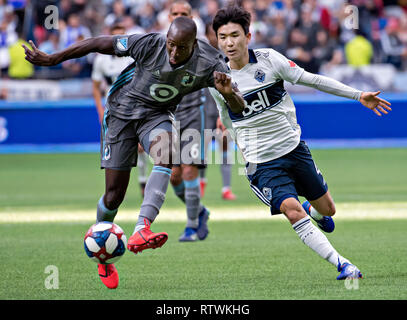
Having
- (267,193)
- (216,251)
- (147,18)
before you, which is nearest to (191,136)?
(216,251)

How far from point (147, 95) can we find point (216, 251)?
7.35ft

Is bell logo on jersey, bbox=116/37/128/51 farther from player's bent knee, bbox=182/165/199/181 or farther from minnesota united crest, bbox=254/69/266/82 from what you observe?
player's bent knee, bbox=182/165/199/181

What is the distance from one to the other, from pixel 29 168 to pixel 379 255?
11968 mm

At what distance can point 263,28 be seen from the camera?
74.9 ft

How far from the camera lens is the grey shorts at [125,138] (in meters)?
6.95

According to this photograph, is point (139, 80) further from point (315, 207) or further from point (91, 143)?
point (91, 143)

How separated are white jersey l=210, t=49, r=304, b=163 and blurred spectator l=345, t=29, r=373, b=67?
15.9m

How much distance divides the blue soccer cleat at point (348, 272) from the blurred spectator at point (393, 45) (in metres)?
16.8

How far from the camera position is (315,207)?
A: 7.50 m

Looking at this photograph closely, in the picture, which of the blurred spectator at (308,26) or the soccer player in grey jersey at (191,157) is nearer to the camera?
the soccer player in grey jersey at (191,157)

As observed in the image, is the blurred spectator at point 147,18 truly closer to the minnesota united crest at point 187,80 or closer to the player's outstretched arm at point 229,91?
the minnesota united crest at point 187,80

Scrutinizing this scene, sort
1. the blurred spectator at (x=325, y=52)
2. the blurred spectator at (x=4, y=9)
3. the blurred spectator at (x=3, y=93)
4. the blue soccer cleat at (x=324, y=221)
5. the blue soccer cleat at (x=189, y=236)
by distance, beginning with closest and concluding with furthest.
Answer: the blue soccer cleat at (x=324, y=221) < the blue soccer cleat at (x=189, y=236) < the blurred spectator at (x=3, y=93) < the blurred spectator at (x=325, y=52) < the blurred spectator at (x=4, y=9)

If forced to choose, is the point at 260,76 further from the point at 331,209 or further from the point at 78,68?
the point at 78,68

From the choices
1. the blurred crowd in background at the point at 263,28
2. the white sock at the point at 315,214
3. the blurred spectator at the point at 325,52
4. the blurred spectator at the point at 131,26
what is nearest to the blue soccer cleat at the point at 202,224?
the white sock at the point at 315,214
